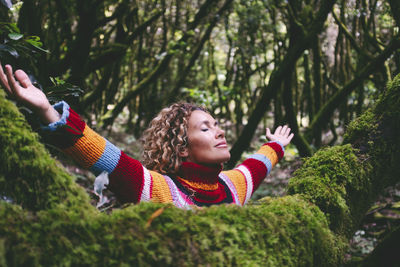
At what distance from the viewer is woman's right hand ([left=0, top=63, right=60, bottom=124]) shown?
1.34m

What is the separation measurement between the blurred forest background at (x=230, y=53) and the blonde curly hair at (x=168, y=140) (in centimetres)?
65

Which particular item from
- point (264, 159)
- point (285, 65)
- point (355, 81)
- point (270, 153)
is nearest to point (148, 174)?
point (264, 159)

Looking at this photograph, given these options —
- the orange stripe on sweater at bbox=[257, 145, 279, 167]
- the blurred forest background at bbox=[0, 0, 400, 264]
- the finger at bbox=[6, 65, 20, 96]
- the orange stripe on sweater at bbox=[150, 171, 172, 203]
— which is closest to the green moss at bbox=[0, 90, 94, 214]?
the finger at bbox=[6, 65, 20, 96]

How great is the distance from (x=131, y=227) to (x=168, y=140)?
60.8 inches

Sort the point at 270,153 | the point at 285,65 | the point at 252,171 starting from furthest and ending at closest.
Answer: the point at 285,65, the point at 270,153, the point at 252,171

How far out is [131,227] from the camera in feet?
3.05

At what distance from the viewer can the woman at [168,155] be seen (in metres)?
1.45

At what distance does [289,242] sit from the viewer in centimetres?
123

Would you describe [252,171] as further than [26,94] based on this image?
Yes

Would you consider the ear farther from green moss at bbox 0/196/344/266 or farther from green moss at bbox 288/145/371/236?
green moss at bbox 0/196/344/266

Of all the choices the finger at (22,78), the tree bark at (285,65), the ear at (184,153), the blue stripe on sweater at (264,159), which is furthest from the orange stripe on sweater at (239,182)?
the tree bark at (285,65)

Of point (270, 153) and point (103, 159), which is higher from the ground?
point (270, 153)

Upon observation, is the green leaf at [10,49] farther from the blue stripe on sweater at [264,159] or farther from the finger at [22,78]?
the blue stripe on sweater at [264,159]

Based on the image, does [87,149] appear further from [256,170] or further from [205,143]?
[256,170]
